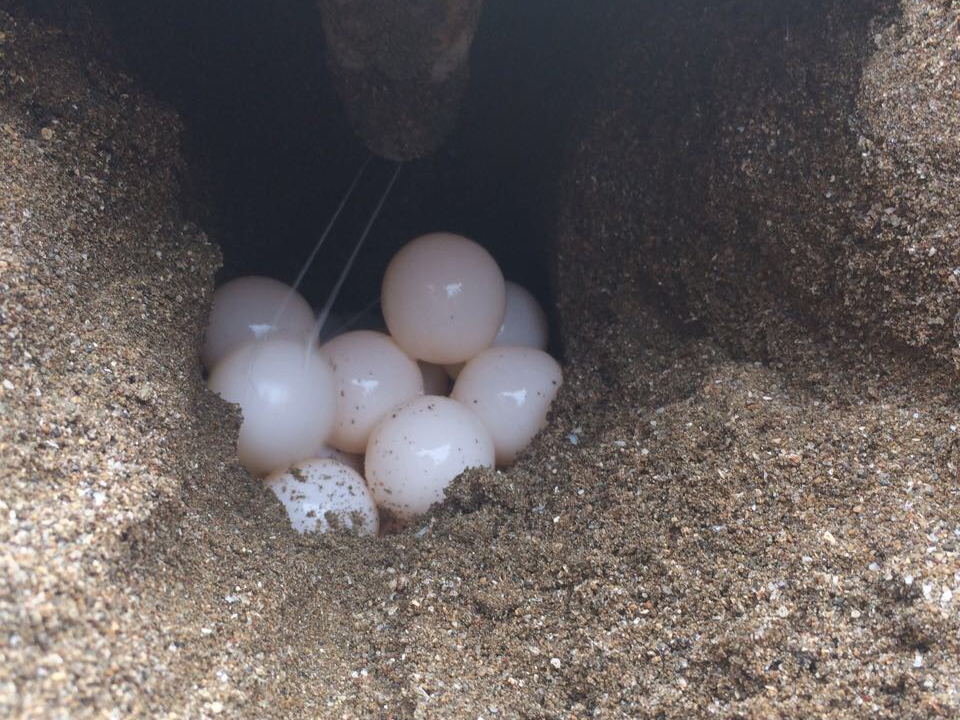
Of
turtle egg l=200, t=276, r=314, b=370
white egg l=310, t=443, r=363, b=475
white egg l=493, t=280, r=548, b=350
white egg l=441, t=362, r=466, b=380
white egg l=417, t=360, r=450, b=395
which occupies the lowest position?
white egg l=310, t=443, r=363, b=475

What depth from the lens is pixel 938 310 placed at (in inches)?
44.4

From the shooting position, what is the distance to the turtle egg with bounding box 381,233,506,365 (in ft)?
5.08

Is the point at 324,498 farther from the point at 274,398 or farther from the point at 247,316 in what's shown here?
the point at 247,316

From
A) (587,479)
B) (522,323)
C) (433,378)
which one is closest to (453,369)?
(433,378)

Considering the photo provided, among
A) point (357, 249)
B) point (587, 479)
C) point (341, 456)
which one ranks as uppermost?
point (587, 479)

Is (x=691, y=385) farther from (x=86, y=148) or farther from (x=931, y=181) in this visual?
(x=86, y=148)

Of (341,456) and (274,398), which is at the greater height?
(274,398)

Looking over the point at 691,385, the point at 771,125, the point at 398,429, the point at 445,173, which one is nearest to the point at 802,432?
the point at 691,385

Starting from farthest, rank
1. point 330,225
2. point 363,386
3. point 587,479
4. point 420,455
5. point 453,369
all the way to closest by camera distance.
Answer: point 330,225 < point 453,369 < point 363,386 < point 420,455 < point 587,479

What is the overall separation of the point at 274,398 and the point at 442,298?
14.0 inches

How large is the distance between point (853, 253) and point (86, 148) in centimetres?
107

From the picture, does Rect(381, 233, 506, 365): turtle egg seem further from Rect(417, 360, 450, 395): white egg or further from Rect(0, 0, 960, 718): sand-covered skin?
Rect(0, 0, 960, 718): sand-covered skin

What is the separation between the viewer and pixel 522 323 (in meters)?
1.76

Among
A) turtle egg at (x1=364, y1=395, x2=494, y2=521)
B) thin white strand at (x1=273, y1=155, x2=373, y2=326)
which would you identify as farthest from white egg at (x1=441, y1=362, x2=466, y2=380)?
thin white strand at (x1=273, y1=155, x2=373, y2=326)
